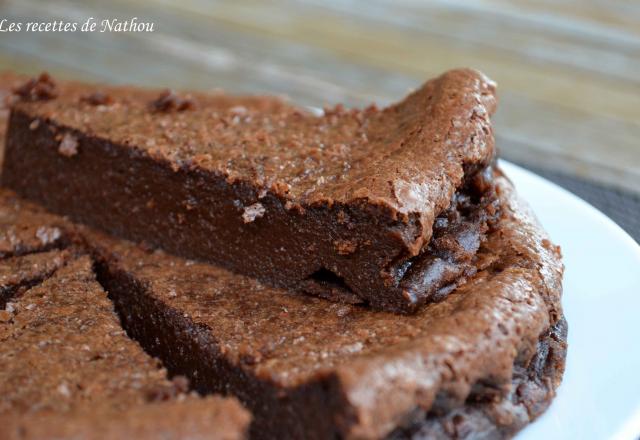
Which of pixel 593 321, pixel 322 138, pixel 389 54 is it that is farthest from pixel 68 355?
pixel 389 54

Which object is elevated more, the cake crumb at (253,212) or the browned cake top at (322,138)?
the browned cake top at (322,138)

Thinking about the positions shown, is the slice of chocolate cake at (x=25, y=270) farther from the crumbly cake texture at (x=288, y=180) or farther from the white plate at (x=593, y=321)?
the white plate at (x=593, y=321)

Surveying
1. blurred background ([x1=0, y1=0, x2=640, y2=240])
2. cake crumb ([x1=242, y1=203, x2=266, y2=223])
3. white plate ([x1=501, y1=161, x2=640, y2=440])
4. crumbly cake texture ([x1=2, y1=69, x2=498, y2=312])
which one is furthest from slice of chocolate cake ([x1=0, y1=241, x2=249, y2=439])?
blurred background ([x1=0, y1=0, x2=640, y2=240])

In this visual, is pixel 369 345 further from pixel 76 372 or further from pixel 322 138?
pixel 322 138

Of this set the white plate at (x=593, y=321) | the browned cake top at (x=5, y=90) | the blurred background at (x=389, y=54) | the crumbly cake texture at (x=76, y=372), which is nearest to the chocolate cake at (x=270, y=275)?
the crumbly cake texture at (x=76, y=372)

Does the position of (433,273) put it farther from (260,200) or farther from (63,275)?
(63,275)

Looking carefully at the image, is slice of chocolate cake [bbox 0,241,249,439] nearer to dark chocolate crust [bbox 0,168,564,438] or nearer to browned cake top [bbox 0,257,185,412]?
browned cake top [bbox 0,257,185,412]
